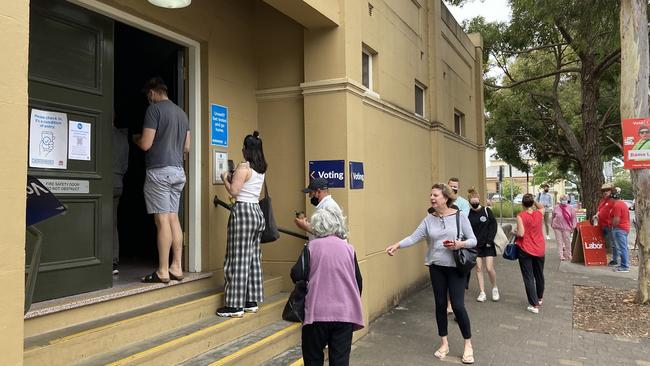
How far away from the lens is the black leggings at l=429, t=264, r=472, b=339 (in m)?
5.00

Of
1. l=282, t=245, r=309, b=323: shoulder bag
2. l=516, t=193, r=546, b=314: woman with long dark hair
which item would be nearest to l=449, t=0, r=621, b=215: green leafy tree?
l=516, t=193, r=546, b=314: woman with long dark hair

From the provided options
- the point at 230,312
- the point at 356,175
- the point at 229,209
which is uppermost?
the point at 356,175

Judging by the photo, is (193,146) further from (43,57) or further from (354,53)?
(354,53)

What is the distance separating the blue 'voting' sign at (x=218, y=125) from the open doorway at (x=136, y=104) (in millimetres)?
371

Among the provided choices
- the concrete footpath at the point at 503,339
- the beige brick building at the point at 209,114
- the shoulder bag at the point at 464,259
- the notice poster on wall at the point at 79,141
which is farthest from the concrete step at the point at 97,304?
the shoulder bag at the point at 464,259

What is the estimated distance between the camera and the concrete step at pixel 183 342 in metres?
3.50

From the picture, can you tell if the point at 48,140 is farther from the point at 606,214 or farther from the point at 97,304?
the point at 606,214

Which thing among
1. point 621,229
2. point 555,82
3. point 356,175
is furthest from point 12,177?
point 555,82

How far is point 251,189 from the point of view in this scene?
15.3 ft

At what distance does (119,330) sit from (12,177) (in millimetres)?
1808

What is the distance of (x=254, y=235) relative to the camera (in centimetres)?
470

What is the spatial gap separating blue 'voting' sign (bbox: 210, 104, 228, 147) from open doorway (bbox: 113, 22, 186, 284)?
37 centimetres

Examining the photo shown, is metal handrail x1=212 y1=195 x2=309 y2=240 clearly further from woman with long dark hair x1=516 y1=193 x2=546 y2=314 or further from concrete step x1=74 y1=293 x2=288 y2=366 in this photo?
woman with long dark hair x1=516 y1=193 x2=546 y2=314

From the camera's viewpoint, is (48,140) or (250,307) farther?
(250,307)
